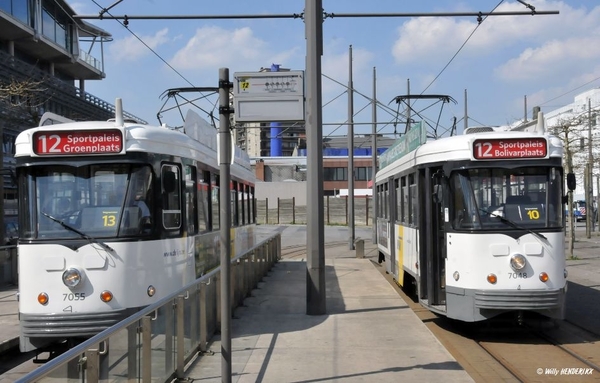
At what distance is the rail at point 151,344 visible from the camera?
4250mm

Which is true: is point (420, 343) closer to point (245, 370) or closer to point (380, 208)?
point (245, 370)

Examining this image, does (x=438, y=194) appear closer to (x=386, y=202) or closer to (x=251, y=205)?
(x=386, y=202)

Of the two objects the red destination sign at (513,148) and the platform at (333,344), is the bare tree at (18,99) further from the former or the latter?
the red destination sign at (513,148)

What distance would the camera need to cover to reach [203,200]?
11.4m

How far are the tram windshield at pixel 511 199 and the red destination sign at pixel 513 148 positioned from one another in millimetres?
203

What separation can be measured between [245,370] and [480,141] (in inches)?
188

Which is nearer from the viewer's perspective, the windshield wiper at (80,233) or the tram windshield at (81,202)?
the windshield wiper at (80,233)

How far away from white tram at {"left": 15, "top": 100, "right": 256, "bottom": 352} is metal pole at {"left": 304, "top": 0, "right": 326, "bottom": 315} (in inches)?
132

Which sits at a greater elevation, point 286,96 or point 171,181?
point 286,96

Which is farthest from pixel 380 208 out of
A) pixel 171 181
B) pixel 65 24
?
pixel 65 24

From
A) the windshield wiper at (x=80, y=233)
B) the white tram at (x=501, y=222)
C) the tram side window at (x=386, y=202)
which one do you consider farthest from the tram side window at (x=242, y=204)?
the windshield wiper at (x=80, y=233)

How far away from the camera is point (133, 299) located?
8.55 meters

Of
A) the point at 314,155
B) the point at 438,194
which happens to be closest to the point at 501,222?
the point at 438,194

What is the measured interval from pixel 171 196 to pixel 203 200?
78.1 inches
